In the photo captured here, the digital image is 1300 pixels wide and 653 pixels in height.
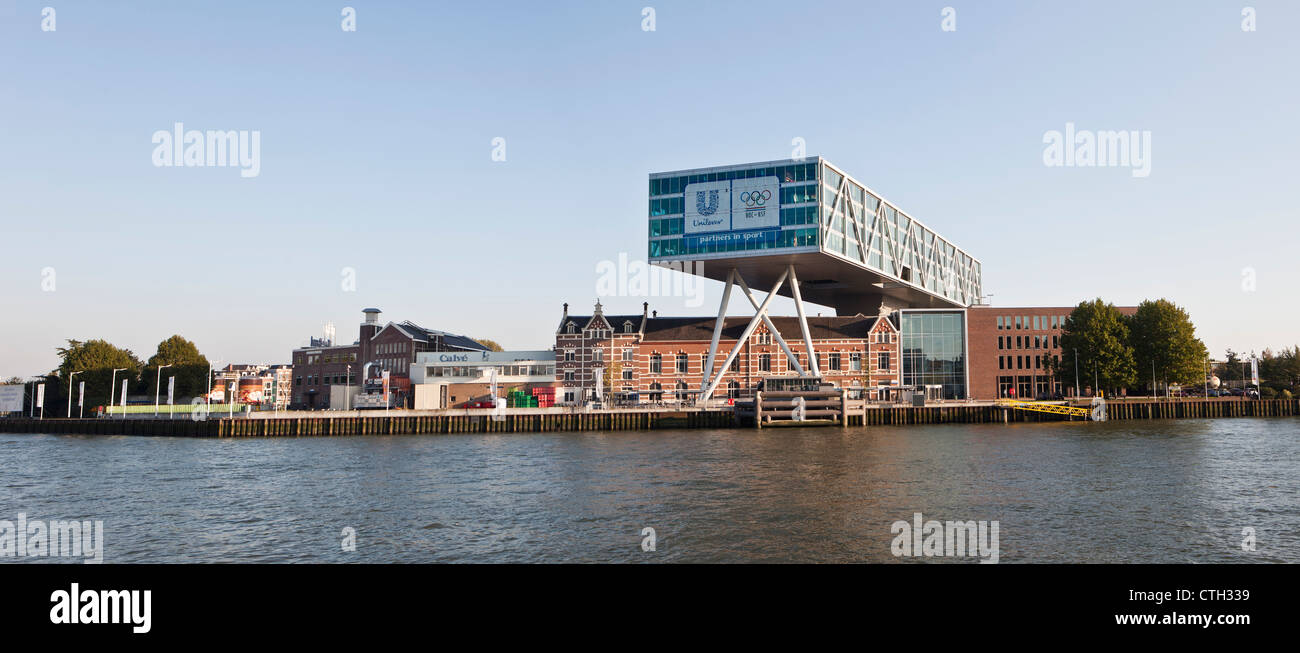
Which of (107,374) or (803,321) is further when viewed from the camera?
(107,374)

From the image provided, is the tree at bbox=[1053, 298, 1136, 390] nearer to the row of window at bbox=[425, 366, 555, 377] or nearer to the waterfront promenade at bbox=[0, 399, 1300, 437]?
the waterfront promenade at bbox=[0, 399, 1300, 437]

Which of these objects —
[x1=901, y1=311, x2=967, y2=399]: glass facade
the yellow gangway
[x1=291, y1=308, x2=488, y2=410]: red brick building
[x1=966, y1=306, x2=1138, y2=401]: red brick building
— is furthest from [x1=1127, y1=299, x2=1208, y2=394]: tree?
[x1=291, y1=308, x2=488, y2=410]: red brick building

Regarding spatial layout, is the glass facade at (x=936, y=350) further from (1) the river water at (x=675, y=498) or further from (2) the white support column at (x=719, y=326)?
(1) the river water at (x=675, y=498)

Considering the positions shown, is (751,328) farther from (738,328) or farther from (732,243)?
(732,243)

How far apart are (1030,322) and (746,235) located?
49958 mm

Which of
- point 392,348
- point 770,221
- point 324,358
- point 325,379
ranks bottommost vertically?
point 325,379

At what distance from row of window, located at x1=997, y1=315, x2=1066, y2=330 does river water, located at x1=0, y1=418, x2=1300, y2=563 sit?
5165 cm

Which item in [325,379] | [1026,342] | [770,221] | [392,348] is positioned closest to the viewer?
[770,221]

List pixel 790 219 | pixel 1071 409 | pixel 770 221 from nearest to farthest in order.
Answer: pixel 1071 409 → pixel 790 219 → pixel 770 221

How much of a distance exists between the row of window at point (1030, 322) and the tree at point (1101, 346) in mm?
10257

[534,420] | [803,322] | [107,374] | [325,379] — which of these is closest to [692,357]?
[803,322]

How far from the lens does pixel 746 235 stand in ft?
289
